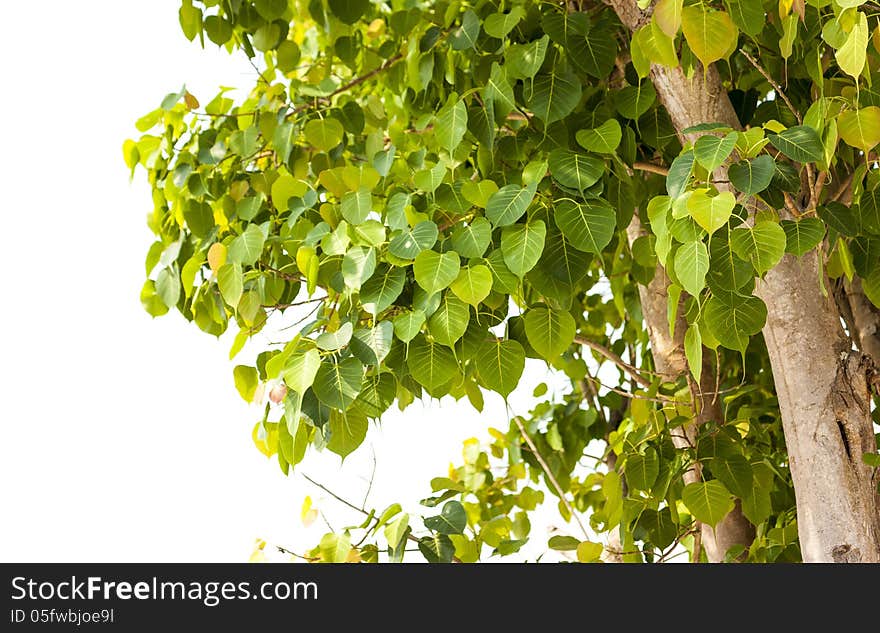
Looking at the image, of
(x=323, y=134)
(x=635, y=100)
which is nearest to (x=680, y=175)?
(x=635, y=100)

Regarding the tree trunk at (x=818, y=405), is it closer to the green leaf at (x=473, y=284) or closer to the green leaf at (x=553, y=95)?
the green leaf at (x=553, y=95)

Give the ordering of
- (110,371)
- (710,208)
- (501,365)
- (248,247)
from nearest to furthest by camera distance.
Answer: (710,208)
(501,365)
(248,247)
(110,371)

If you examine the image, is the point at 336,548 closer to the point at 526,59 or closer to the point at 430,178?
the point at 430,178

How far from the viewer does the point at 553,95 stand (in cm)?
103

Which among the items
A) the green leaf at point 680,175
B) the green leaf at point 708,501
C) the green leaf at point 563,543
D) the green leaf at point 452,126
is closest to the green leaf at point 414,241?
the green leaf at point 452,126

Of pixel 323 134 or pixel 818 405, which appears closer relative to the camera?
pixel 818 405

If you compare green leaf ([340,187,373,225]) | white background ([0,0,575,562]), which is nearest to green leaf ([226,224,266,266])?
green leaf ([340,187,373,225])

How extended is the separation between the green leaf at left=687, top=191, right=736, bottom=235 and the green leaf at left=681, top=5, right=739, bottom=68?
0.15 metres

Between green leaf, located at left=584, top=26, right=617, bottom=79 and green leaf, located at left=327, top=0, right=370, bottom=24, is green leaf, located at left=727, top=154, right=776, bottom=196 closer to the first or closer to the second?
green leaf, located at left=584, top=26, right=617, bottom=79

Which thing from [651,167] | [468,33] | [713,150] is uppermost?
[468,33]

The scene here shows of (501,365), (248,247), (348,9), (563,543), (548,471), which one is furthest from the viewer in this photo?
(548,471)

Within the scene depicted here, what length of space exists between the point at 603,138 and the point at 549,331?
21 cm

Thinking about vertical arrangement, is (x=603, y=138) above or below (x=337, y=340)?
above

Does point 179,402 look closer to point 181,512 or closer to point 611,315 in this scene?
point 181,512
